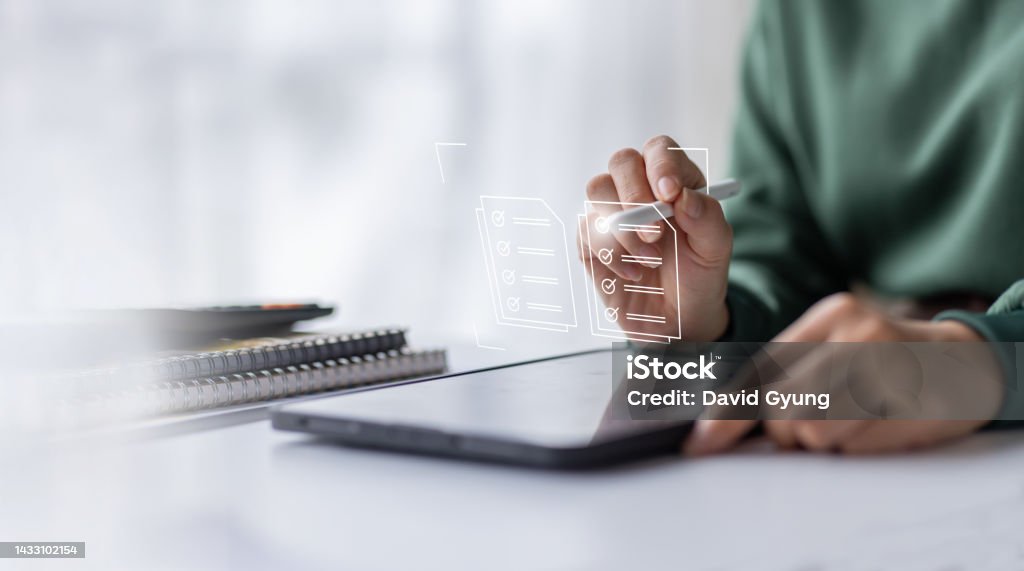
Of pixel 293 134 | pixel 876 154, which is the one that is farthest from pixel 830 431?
pixel 293 134

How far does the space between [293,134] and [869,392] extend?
1.06m

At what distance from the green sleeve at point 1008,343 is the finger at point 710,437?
13 cm

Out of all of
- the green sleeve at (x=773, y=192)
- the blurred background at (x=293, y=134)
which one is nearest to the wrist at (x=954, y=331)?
the green sleeve at (x=773, y=192)

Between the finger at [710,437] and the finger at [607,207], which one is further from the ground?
the finger at [607,207]

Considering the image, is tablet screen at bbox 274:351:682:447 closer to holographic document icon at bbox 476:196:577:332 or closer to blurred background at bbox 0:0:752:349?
holographic document icon at bbox 476:196:577:332

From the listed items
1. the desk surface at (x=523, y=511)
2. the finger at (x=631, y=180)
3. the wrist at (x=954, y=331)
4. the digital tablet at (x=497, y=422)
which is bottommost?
the desk surface at (x=523, y=511)

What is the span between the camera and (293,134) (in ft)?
4.36

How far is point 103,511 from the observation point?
0.34 m

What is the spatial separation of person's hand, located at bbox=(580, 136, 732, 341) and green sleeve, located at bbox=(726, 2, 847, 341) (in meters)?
0.20

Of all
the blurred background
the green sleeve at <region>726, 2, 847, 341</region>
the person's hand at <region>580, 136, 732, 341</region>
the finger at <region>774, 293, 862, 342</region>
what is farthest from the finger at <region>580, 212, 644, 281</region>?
→ the blurred background

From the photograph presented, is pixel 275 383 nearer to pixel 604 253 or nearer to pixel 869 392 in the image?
pixel 604 253

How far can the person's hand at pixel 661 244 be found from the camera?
1.60 ft

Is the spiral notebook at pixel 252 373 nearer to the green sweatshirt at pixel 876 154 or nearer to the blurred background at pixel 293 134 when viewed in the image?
the green sweatshirt at pixel 876 154

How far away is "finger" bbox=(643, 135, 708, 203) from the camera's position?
0.48 meters
